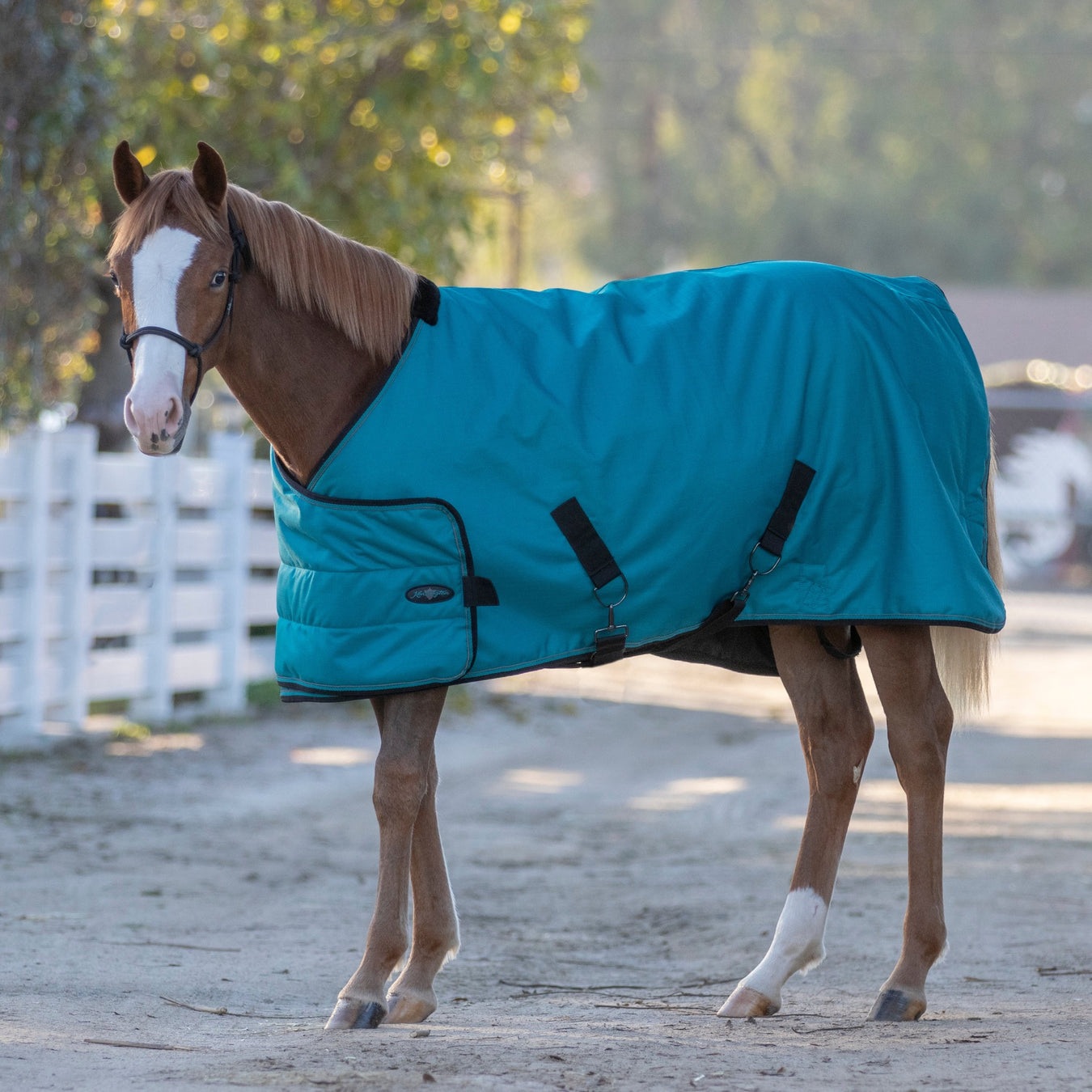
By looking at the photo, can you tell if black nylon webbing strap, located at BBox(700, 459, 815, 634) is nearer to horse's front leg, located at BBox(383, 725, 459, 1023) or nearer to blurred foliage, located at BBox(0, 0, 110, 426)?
horse's front leg, located at BBox(383, 725, 459, 1023)

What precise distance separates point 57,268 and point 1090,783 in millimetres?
5507

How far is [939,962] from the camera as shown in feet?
12.6

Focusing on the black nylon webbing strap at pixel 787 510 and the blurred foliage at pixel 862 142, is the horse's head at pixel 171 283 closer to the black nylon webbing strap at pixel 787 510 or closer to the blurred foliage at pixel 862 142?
the black nylon webbing strap at pixel 787 510

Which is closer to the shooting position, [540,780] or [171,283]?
[171,283]

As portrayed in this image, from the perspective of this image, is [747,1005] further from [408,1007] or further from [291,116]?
[291,116]

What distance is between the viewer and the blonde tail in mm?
3652

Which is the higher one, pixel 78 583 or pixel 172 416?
pixel 172 416

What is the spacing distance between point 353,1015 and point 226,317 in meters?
1.48

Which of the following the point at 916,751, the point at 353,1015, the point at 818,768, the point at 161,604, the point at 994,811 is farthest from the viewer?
the point at 161,604

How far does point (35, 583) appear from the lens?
7109mm

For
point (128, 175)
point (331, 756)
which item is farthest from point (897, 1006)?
point (331, 756)

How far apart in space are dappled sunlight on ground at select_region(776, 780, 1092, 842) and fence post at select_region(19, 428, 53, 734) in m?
3.69

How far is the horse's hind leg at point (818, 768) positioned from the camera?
11.0 ft

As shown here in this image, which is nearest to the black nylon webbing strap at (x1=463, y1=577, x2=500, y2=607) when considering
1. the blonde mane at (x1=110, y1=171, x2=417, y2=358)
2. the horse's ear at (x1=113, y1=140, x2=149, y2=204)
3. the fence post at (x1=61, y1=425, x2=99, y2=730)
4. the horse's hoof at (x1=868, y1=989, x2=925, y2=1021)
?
the blonde mane at (x1=110, y1=171, x2=417, y2=358)
